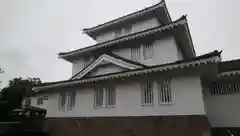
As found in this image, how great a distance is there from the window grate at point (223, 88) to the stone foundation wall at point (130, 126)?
442 cm

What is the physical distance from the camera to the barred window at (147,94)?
33.8ft

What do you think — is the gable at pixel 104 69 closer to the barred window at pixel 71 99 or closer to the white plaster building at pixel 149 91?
the white plaster building at pixel 149 91

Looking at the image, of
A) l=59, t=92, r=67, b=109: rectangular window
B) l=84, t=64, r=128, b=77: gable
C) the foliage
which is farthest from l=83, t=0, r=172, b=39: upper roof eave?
the foliage

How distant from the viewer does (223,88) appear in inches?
476

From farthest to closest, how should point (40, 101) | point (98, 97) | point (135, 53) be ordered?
point (40, 101) < point (135, 53) < point (98, 97)

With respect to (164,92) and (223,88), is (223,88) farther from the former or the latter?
(164,92)

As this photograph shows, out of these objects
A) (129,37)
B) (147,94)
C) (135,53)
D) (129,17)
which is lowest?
(147,94)

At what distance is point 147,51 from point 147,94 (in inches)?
159

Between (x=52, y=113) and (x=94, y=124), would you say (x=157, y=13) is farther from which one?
(x=52, y=113)

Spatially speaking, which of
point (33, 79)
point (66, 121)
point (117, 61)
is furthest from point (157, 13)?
point (33, 79)

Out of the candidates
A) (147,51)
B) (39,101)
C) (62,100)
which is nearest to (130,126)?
(147,51)

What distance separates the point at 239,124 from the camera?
11125 millimetres

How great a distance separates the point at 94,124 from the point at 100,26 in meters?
9.77

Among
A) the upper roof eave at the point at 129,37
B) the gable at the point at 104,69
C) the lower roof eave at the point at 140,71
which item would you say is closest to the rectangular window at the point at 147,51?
the upper roof eave at the point at 129,37
